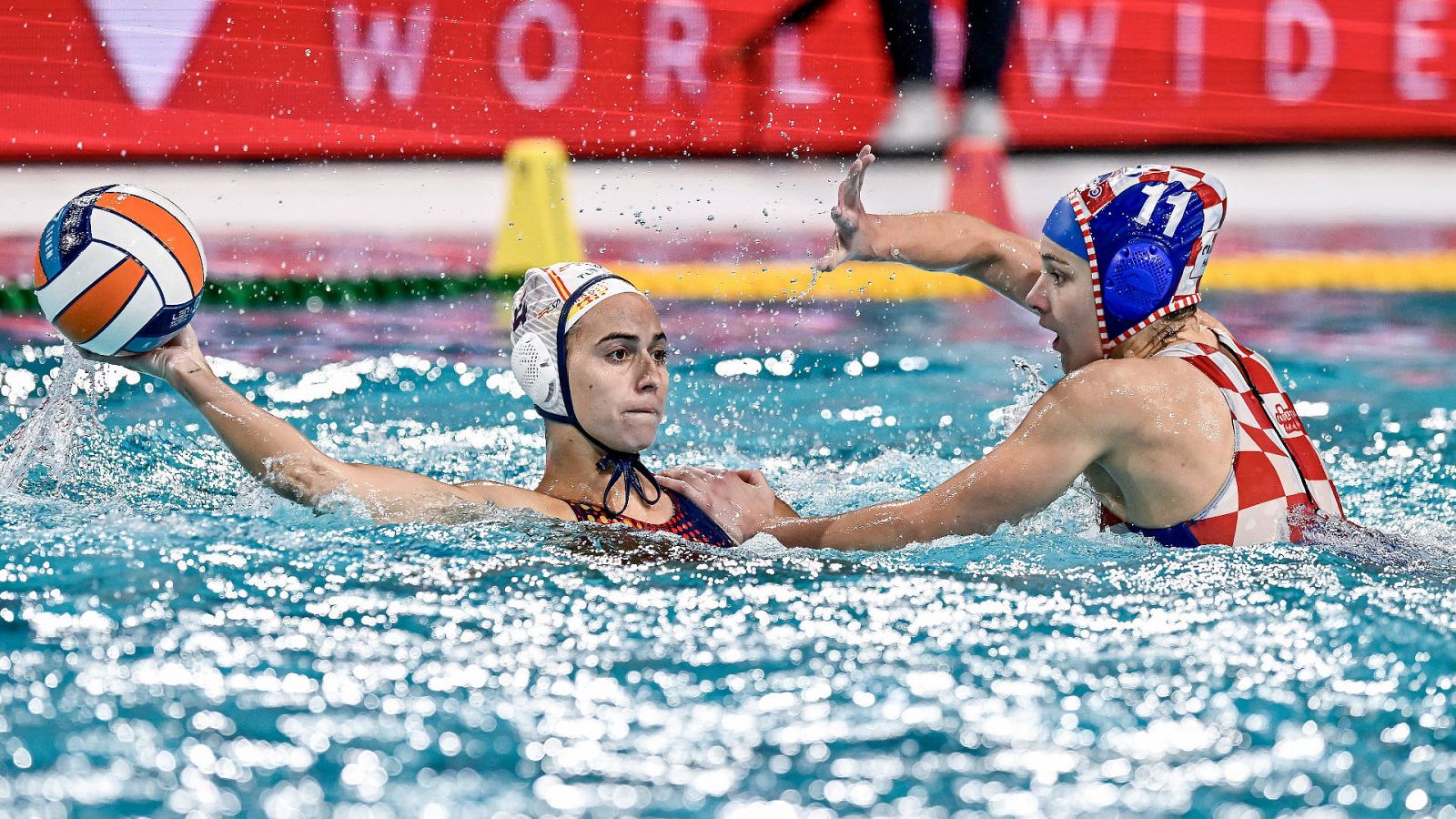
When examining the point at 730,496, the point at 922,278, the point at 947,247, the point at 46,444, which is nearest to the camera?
the point at 730,496

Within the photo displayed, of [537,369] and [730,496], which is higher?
[537,369]

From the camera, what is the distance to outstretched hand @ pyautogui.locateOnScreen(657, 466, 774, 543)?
3518mm

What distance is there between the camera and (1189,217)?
3.11 m

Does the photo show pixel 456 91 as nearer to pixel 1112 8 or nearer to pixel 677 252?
pixel 677 252

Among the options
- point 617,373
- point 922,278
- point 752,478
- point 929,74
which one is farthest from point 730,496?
point 929,74

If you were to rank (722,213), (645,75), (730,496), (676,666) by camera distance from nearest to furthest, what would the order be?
(676,666) < (730,496) < (645,75) < (722,213)

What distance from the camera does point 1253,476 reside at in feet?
10.2

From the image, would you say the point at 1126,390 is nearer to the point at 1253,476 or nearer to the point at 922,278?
the point at 1253,476

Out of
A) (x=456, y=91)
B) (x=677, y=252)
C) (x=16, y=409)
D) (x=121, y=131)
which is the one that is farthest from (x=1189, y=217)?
(x=121, y=131)

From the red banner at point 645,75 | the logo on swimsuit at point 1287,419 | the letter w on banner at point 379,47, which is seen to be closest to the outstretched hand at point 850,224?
the logo on swimsuit at point 1287,419

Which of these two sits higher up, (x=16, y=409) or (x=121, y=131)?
(x=121, y=131)

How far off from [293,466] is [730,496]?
1.06 meters

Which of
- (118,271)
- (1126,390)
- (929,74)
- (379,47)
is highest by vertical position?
(379,47)

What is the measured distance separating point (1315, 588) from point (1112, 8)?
6224 mm
